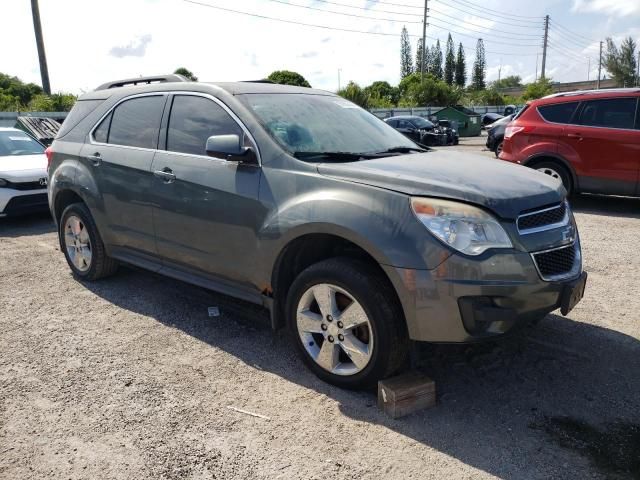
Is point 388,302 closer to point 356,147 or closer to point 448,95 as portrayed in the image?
point 356,147

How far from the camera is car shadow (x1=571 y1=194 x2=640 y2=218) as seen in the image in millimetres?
8211

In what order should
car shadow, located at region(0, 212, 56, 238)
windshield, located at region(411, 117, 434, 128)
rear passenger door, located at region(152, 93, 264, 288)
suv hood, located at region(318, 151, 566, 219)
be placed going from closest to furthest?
suv hood, located at region(318, 151, 566, 219) < rear passenger door, located at region(152, 93, 264, 288) < car shadow, located at region(0, 212, 56, 238) < windshield, located at region(411, 117, 434, 128)

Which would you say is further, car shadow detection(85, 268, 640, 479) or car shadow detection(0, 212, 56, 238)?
car shadow detection(0, 212, 56, 238)

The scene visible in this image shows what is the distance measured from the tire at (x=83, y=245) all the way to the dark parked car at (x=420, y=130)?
1840cm

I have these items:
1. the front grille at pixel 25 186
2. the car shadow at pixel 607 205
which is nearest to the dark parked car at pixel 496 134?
the car shadow at pixel 607 205

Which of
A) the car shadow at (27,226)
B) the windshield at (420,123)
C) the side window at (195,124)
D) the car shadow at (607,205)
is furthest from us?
the windshield at (420,123)

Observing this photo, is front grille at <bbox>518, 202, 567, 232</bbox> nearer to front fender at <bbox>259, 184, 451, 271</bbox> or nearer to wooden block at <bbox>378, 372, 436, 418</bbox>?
front fender at <bbox>259, 184, 451, 271</bbox>

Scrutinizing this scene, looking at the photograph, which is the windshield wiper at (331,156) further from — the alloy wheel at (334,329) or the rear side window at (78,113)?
the rear side window at (78,113)

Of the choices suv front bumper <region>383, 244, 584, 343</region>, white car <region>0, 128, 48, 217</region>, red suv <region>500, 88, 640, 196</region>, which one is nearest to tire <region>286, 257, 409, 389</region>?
suv front bumper <region>383, 244, 584, 343</region>

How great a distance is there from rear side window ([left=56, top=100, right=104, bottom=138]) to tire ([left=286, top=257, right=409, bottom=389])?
304cm

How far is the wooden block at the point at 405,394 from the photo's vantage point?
297 cm

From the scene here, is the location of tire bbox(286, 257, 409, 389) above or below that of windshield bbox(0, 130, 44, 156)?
below

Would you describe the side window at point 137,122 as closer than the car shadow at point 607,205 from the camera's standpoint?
Yes

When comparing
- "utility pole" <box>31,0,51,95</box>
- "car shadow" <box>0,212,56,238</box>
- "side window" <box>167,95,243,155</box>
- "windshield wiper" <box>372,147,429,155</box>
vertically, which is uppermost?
"utility pole" <box>31,0,51,95</box>
